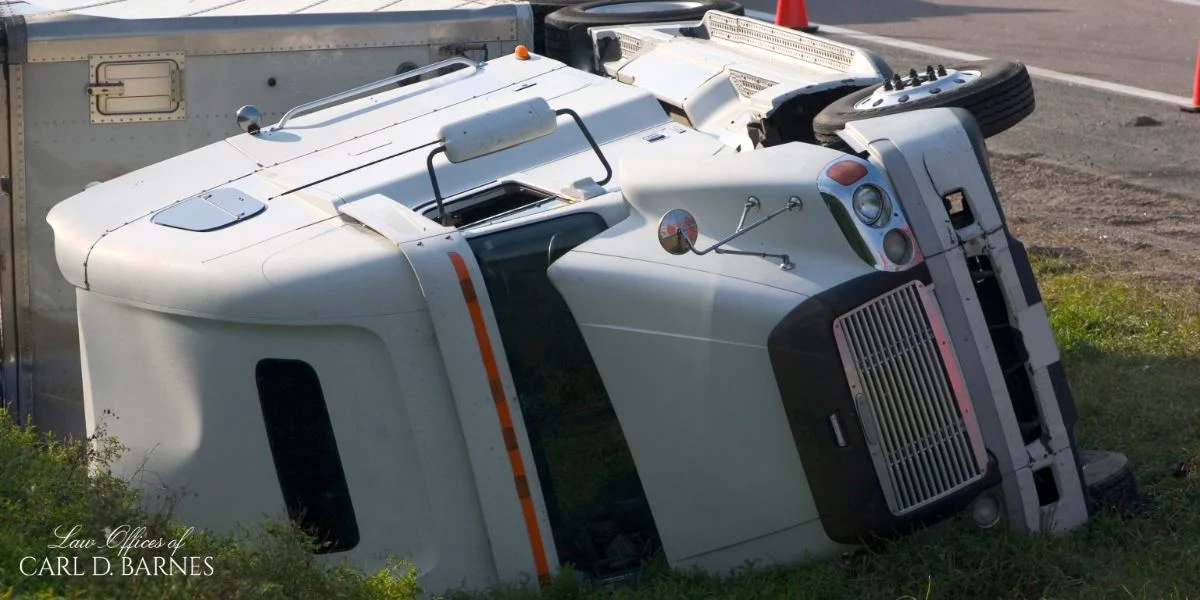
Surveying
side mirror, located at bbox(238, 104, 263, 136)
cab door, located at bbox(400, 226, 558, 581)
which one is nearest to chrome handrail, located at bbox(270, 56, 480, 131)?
side mirror, located at bbox(238, 104, 263, 136)

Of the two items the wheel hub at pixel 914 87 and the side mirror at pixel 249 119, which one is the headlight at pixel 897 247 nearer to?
the wheel hub at pixel 914 87

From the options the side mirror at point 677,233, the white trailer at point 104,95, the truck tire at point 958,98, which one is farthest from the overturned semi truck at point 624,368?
the white trailer at point 104,95

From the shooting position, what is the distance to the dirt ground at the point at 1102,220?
759cm

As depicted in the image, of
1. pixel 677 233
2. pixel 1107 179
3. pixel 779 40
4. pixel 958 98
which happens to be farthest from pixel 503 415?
pixel 1107 179

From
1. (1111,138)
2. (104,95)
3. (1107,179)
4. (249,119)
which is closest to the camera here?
(249,119)

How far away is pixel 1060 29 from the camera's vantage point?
45.5ft

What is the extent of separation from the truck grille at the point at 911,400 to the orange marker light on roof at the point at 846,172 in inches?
13.4

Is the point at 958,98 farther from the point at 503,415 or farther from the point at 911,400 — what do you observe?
the point at 503,415

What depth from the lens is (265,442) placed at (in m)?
4.15

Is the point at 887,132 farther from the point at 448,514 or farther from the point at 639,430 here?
the point at 448,514

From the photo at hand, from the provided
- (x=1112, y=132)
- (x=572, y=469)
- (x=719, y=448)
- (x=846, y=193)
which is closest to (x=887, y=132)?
(x=846, y=193)

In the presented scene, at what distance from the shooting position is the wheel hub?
16.1ft

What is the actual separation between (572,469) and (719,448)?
0.47 meters

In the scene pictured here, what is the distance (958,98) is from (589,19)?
246cm
